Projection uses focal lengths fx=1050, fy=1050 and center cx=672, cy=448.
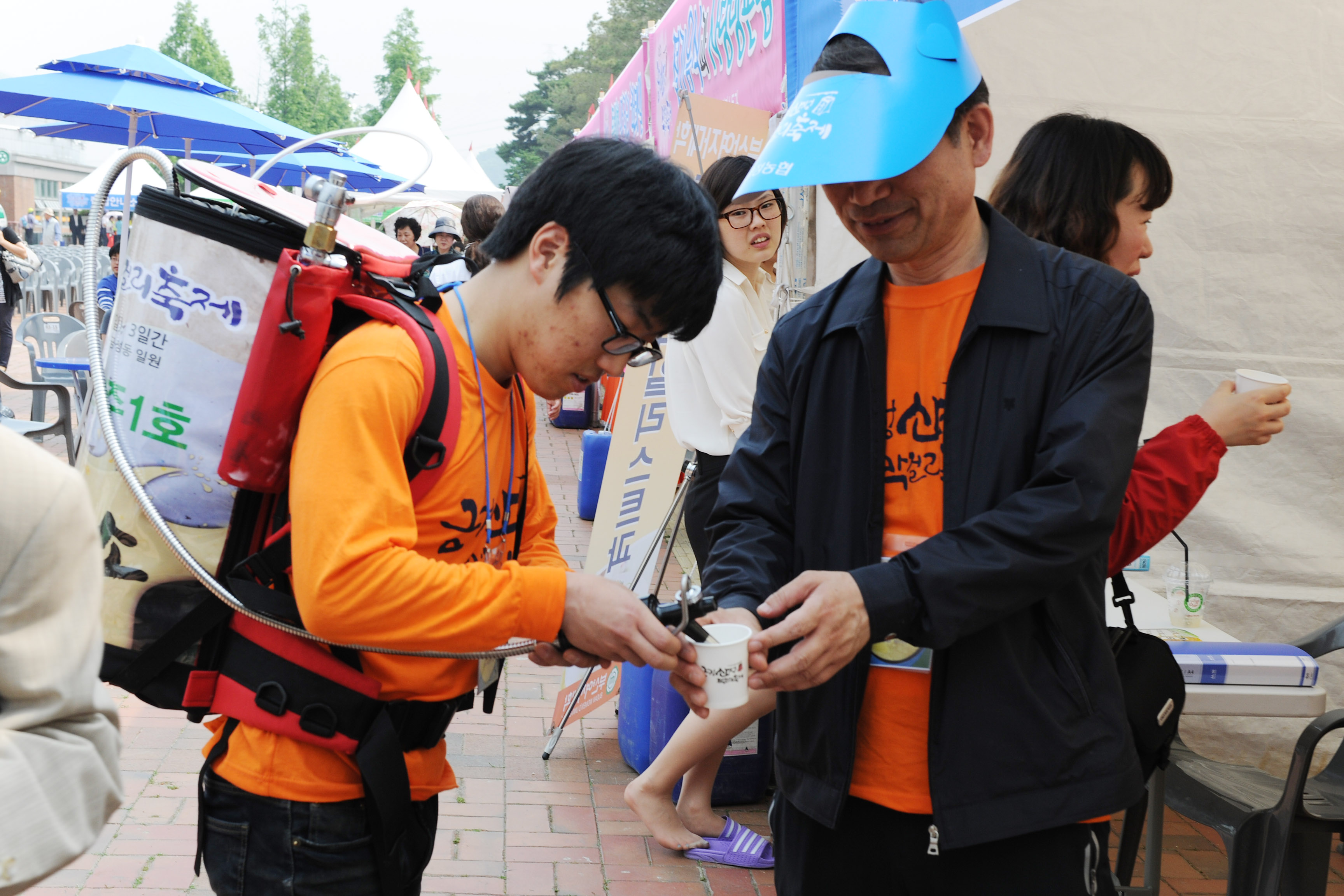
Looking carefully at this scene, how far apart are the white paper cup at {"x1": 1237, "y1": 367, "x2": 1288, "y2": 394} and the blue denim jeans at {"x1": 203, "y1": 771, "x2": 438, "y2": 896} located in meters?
1.93

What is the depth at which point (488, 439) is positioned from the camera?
162 cm

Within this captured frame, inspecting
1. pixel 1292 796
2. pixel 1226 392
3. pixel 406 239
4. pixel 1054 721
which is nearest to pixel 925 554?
pixel 1054 721

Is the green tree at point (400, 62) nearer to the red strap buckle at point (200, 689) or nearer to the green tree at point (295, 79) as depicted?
the green tree at point (295, 79)

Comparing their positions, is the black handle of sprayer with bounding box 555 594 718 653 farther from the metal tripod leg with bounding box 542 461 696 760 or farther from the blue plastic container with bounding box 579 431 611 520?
the blue plastic container with bounding box 579 431 611 520

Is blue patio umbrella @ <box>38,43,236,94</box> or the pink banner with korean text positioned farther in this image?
blue patio umbrella @ <box>38,43,236,94</box>

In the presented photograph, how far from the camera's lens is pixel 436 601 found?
1.39 meters

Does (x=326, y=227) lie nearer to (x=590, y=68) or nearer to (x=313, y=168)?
(x=313, y=168)

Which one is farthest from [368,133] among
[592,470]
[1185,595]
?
[592,470]

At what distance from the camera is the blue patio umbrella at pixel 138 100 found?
940cm

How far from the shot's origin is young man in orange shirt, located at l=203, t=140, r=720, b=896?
4.45 feet

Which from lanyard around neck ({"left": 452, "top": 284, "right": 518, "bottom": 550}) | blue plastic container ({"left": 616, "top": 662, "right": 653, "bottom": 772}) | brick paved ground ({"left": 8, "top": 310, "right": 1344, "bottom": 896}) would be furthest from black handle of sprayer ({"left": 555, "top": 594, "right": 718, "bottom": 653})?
blue plastic container ({"left": 616, "top": 662, "right": 653, "bottom": 772})

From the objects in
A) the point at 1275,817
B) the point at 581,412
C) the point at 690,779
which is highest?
the point at 1275,817

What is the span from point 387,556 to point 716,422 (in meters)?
2.66

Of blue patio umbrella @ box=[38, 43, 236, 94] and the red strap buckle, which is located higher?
blue patio umbrella @ box=[38, 43, 236, 94]
